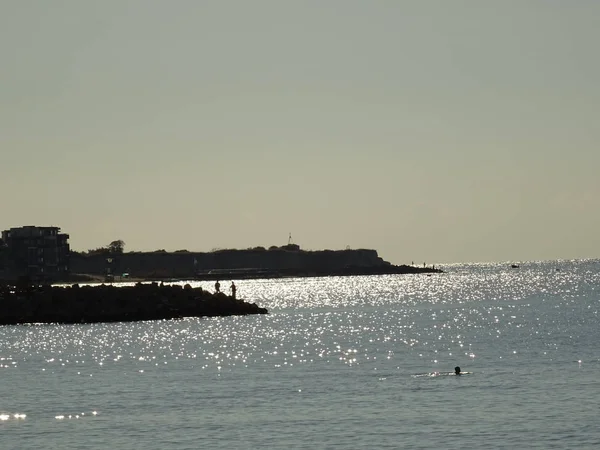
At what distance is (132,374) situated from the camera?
60406mm

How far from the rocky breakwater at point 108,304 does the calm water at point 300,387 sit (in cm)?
898

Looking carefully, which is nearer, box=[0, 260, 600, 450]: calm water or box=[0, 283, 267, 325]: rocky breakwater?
box=[0, 260, 600, 450]: calm water

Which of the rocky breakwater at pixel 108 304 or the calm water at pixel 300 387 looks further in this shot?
the rocky breakwater at pixel 108 304

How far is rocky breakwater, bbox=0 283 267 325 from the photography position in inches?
4173

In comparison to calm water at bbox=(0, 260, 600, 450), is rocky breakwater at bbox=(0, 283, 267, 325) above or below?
above

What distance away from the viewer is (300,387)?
52.0 metres

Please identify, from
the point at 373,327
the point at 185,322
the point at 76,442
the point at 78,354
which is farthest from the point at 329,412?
the point at 185,322

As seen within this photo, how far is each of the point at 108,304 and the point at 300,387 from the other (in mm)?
60457

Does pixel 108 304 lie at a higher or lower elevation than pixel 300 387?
higher

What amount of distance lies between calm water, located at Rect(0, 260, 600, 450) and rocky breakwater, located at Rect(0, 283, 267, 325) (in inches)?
353

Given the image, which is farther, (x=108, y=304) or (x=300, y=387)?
(x=108, y=304)

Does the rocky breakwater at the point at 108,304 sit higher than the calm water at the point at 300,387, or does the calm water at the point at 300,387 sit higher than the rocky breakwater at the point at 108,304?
the rocky breakwater at the point at 108,304

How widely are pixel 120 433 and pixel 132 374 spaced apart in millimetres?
20070

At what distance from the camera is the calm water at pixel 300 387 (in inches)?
1549
